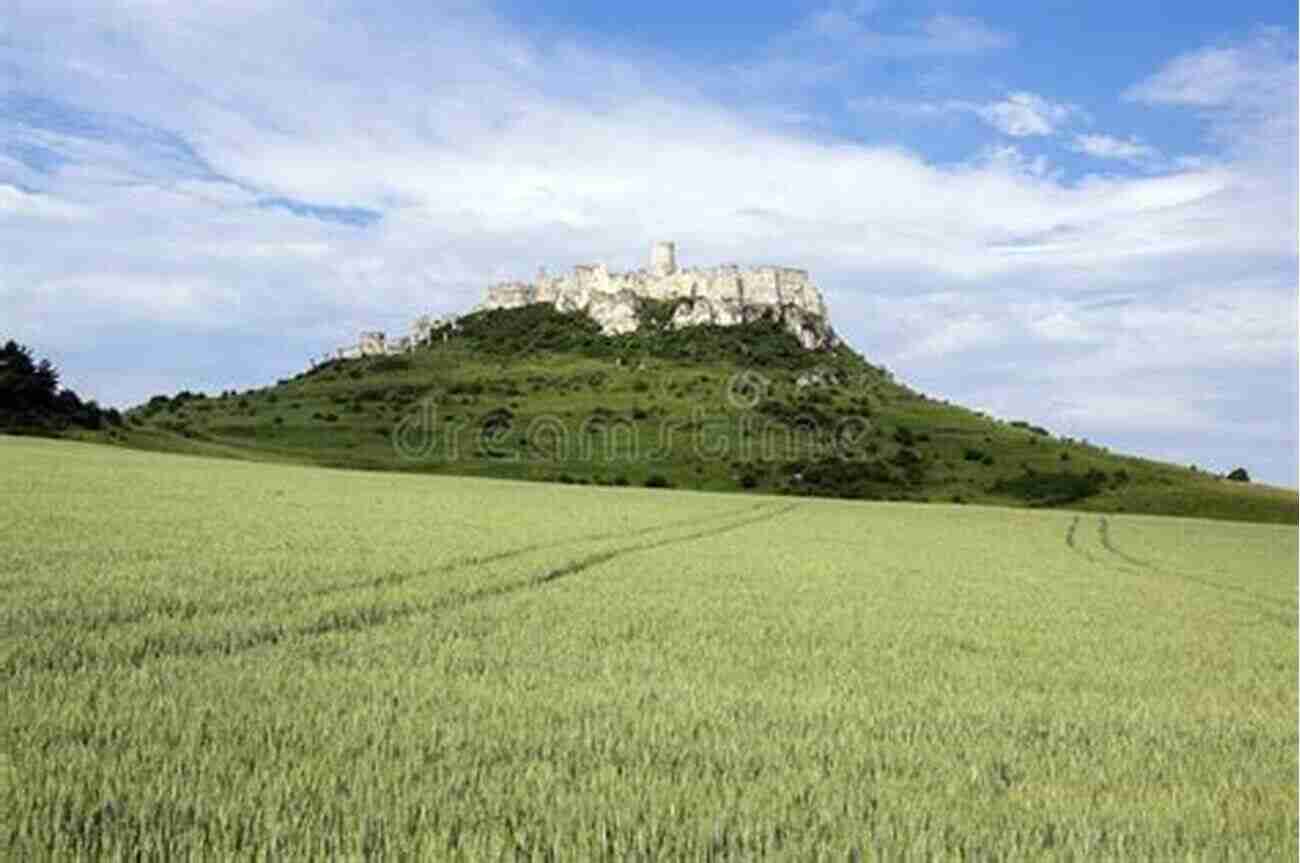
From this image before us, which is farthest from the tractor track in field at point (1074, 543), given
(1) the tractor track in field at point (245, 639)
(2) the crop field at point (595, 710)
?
(1) the tractor track in field at point (245, 639)

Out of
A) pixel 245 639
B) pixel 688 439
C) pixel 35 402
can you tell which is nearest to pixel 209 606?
pixel 245 639

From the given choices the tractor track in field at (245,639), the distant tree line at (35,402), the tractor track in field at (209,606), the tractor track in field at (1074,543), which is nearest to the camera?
the tractor track in field at (245,639)

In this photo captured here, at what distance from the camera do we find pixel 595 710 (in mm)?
10461

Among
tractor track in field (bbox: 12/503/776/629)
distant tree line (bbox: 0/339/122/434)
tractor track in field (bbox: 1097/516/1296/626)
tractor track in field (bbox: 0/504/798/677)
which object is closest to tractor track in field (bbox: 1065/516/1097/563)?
tractor track in field (bbox: 1097/516/1296/626)

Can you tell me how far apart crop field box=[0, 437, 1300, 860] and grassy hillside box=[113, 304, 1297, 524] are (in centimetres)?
9331

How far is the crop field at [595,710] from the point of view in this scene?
7121 mm

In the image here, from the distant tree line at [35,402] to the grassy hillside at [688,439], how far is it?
3982 millimetres

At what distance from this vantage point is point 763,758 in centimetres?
905

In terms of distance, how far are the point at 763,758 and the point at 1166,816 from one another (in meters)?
2.59

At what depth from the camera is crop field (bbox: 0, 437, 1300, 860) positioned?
7.12 metres

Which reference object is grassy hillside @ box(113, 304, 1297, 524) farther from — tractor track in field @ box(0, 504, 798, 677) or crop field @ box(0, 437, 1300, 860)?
tractor track in field @ box(0, 504, 798, 677)

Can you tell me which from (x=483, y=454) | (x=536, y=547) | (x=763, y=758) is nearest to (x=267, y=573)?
(x=536, y=547)

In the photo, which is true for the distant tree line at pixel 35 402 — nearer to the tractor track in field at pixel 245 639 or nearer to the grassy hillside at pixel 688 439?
the grassy hillside at pixel 688 439

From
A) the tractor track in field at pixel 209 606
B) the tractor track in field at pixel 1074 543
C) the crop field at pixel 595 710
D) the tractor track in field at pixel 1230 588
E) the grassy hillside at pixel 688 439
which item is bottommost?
the tractor track in field at pixel 1230 588
